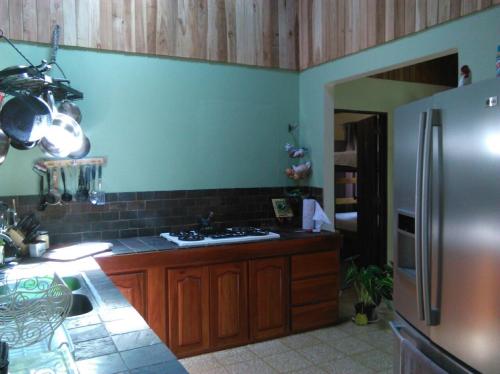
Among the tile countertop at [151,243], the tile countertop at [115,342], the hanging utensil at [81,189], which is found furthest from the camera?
the hanging utensil at [81,189]

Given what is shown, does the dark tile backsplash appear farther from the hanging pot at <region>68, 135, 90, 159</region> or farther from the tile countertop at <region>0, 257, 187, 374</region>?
the tile countertop at <region>0, 257, 187, 374</region>

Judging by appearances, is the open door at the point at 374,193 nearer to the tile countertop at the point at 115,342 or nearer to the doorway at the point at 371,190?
the doorway at the point at 371,190

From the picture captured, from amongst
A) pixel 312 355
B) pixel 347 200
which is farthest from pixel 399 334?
pixel 347 200

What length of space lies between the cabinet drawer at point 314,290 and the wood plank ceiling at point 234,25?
1883 millimetres

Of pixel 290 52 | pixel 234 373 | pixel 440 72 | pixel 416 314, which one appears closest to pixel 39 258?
pixel 234 373

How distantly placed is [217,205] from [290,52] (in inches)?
63.5

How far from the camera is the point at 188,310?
10.6 feet

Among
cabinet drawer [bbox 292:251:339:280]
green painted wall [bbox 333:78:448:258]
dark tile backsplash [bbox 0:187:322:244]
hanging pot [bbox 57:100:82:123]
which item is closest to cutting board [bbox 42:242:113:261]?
dark tile backsplash [bbox 0:187:322:244]

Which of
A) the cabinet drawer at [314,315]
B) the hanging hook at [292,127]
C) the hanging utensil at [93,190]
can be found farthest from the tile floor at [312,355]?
the hanging hook at [292,127]

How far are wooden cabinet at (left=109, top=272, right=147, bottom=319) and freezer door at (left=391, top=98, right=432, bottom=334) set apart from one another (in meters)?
1.68

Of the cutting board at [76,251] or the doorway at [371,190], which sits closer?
the cutting board at [76,251]

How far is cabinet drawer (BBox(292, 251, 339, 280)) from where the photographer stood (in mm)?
3615

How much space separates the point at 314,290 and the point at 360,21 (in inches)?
85.8

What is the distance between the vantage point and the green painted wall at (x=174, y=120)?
3465 millimetres
